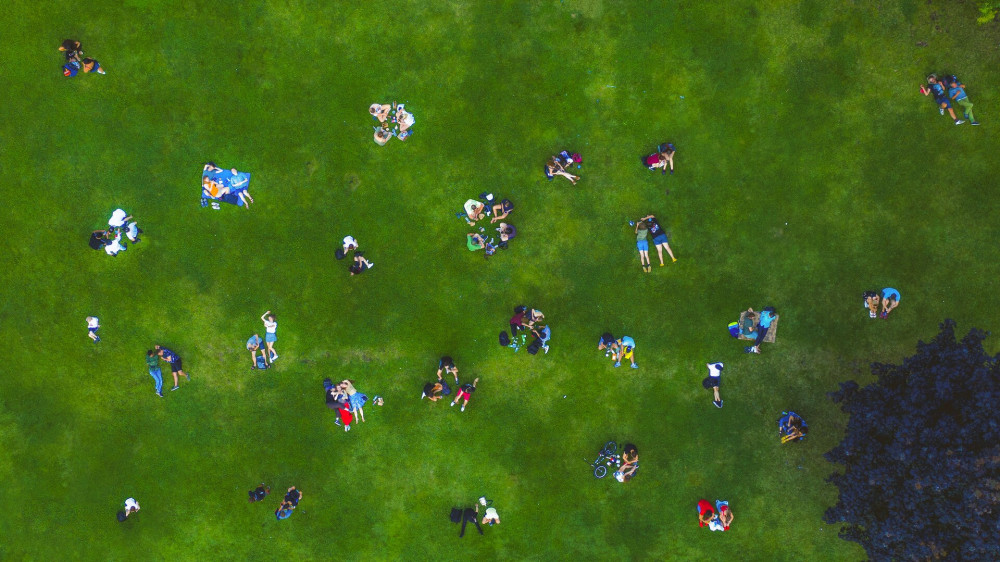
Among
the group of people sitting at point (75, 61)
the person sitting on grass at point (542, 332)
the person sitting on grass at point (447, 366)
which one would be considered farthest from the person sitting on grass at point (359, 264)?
the group of people sitting at point (75, 61)

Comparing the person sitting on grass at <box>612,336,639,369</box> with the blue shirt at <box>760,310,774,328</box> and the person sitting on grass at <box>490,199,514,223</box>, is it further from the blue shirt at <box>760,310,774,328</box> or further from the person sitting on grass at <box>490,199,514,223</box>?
the person sitting on grass at <box>490,199,514,223</box>

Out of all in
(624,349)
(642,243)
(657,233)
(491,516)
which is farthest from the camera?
(491,516)

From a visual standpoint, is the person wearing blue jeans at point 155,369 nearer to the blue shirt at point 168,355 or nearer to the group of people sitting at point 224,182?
the blue shirt at point 168,355

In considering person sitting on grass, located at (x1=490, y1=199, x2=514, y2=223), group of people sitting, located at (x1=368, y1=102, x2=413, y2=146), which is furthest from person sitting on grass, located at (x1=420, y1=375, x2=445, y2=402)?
group of people sitting, located at (x1=368, y1=102, x2=413, y2=146)

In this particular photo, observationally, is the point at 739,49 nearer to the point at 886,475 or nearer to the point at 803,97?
the point at 803,97

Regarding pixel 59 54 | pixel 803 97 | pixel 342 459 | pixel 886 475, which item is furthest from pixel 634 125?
pixel 59 54

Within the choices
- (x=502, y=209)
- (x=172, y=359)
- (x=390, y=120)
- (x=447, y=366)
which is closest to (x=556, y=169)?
(x=502, y=209)

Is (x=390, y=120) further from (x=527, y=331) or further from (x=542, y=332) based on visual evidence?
(x=542, y=332)
